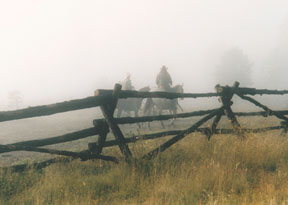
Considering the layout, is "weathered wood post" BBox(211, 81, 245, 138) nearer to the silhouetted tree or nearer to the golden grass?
the golden grass

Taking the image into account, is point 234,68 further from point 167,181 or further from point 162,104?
point 167,181

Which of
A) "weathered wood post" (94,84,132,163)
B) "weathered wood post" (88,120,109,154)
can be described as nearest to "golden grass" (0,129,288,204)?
"weathered wood post" (94,84,132,163)

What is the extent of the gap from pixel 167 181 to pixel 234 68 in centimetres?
4679

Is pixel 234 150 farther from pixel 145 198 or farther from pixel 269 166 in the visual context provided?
pixel 145 198

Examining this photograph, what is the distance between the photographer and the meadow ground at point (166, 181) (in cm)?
320

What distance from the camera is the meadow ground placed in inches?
126

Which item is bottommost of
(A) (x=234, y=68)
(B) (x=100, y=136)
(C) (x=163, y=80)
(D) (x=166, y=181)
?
(D) (x=166, y=181)

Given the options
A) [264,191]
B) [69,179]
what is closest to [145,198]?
[69,179]

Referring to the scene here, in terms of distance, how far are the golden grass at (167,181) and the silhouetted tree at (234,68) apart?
43343 mm

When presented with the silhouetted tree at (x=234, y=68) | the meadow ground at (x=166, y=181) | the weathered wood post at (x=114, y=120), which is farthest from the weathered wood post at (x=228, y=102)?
the silhouetted tree at (x=234, y=68)

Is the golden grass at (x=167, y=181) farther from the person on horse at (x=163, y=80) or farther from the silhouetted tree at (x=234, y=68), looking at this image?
the silhouetted tree at (x=234, y=68)

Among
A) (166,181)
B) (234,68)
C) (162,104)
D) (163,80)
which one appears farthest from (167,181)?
(234,68)

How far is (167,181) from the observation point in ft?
11.7

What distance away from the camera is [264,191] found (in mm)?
3215
